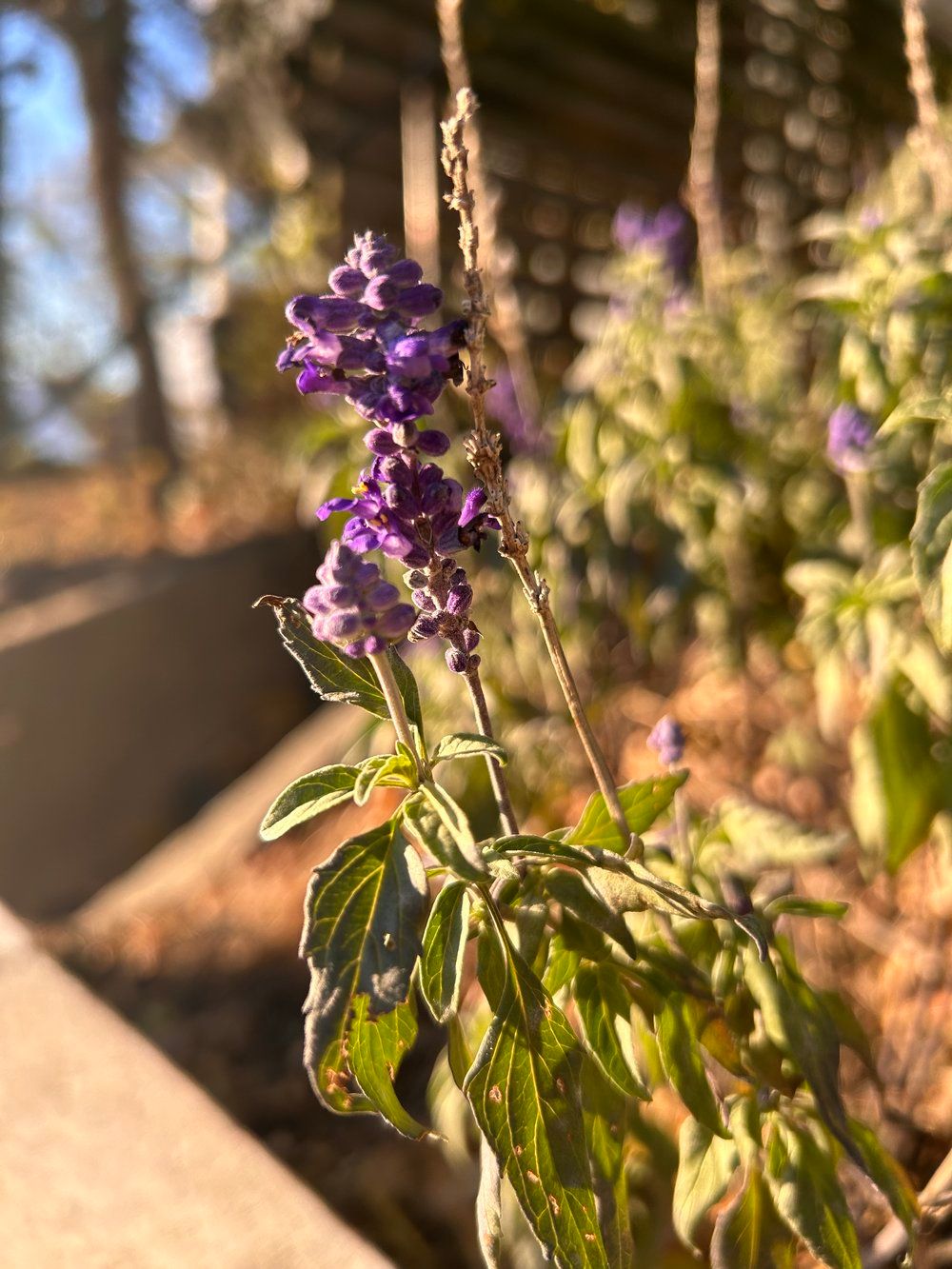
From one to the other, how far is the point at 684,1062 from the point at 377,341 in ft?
2.04

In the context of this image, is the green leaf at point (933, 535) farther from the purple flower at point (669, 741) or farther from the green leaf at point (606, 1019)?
the green leaf at point (606, 1019)

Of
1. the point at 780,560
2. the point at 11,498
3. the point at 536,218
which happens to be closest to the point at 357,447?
the point at 780,560

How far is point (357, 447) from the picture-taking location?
75.2 inches

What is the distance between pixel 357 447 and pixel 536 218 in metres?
2.73

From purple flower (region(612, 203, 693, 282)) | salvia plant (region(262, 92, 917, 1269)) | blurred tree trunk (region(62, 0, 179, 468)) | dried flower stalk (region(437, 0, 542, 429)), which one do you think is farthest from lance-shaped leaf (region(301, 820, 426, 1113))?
blurred tree trunk (region(62, 0, 179, 468))

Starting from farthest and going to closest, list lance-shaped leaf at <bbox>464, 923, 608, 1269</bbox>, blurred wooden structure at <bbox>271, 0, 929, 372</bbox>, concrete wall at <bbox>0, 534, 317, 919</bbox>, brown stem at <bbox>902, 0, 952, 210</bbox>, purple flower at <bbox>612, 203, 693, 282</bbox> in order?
1. concrete wall at <bbox>0, 534, 317, 919</bbox>
2. blurred wooden structure at <bbox>271, 0, 929, 372</bbox>
3. purple flower at <bbox>612, 203, 693, 282</bbox>
4. brown stem at <bbox>902, 0, 952, 210</bbox>
5. lance-shaped leaf at <bbox>464, 923, 608, 1269</bbox>

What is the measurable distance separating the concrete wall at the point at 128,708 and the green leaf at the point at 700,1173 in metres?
3.15

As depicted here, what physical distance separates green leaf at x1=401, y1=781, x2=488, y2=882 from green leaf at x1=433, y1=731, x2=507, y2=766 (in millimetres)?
37

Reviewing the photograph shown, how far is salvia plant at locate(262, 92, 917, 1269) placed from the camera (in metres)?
0.71

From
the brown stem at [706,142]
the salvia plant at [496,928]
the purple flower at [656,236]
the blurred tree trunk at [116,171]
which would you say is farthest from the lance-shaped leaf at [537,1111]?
the blurred tree trunk at [116,171]

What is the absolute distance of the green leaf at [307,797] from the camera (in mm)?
787

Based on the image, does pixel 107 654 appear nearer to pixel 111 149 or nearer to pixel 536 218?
pixel 536 218

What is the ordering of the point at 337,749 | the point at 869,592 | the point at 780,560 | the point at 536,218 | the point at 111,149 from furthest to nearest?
the point at 111,149 < the point at 536,218 < the point at 337,749 < the point at 780,560 < the point at 869,592

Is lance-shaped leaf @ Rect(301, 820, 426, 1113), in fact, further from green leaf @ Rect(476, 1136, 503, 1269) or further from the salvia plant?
green leaf @ Rect(476, 1136, 503, 1269)
